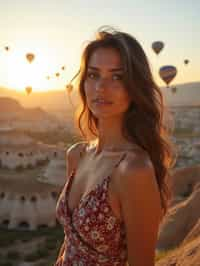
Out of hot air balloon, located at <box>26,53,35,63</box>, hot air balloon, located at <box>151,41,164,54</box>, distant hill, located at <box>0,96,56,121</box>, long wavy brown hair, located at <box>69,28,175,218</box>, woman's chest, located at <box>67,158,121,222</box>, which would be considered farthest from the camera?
distant hill, located at <box>0,96,56,121</box>

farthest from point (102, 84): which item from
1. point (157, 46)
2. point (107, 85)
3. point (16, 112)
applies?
point (16, 112)

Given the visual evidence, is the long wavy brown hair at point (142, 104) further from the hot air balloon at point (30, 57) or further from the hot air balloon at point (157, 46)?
the hot air balloon at point (30, 57)

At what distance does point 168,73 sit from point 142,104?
91.9 feet

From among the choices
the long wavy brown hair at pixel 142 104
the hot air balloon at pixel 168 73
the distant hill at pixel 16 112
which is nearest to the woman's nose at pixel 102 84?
the long wavy brown hair at pixel 142 104

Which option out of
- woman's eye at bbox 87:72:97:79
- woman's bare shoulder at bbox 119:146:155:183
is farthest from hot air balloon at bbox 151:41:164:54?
woman's bare shoulder at bbox 119:146:155:183

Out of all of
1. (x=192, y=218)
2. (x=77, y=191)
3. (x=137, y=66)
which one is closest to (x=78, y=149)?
(x=77, y=191)

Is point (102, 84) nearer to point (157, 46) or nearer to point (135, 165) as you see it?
point (135, 165)

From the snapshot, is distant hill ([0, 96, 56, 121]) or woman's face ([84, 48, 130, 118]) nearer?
woman's face ([84, 48, 130, 118])

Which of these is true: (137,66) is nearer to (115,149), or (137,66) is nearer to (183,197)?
(115,149)

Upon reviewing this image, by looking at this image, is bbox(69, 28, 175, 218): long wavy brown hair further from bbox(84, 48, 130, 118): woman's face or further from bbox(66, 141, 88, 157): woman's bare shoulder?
bbox(66, 141, 88, 157): woman's bare shoulder

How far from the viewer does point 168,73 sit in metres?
30.0

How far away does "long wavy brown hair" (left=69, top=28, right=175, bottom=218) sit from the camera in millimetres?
2482

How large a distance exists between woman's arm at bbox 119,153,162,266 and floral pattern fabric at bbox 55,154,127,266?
0.11 metres

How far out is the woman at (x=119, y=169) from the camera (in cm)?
222
